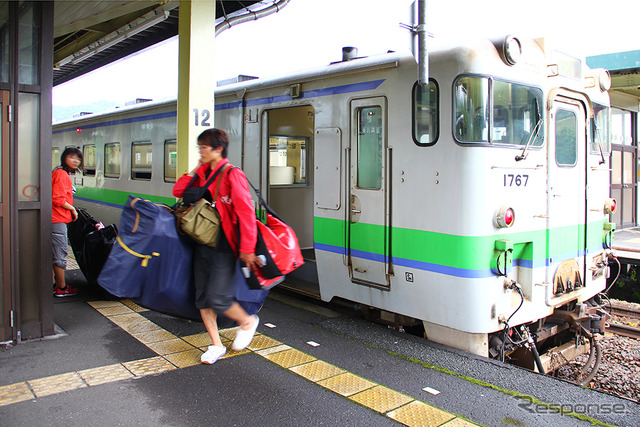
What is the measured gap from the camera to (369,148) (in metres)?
5.49

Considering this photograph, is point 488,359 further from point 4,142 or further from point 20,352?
point 4,142

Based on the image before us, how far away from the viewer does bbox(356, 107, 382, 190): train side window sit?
5387 mm

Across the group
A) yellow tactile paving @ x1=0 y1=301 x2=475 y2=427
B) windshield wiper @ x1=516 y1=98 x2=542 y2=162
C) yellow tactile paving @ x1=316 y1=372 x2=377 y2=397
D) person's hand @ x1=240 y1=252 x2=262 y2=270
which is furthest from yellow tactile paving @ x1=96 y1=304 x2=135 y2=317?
windshield wiper @ x1=516 y1=98 x2=542 y2=162

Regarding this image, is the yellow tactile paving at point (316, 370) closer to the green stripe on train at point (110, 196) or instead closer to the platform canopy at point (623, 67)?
the green stripe on train at point (110, 196)

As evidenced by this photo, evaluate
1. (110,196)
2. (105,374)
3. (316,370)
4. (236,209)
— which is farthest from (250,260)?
(110,196)

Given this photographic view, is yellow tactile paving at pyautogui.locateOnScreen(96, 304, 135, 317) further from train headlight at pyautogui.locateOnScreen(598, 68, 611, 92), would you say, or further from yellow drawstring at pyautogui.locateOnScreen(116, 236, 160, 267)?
train headlight at pyautogui.locateOnScreen(598, 68, 611, 92)

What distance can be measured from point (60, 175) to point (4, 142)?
5.18 ft

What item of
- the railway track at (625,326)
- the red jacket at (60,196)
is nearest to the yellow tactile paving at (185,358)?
the red jacket at (60,196)

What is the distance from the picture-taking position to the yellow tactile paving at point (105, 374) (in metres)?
4.14

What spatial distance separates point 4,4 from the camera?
186 inches

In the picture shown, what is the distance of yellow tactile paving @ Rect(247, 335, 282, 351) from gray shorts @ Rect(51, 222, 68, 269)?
8.72 ft

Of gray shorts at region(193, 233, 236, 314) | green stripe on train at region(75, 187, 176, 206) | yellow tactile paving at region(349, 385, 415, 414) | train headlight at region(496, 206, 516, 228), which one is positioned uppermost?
green stripe on train at region(75, 187, 176, 206)

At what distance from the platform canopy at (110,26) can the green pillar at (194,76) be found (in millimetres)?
777

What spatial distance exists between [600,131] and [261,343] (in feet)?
15.0
